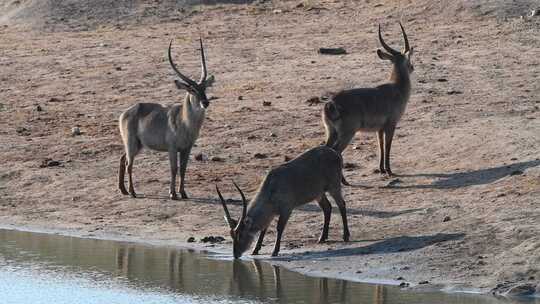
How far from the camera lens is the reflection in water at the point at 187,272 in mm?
12094

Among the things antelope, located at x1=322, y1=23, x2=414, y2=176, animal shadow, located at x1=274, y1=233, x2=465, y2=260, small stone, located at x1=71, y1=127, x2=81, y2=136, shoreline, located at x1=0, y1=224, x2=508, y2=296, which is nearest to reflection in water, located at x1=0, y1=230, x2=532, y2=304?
shoreline, located at x1=0, y1=224, x2=508, y2=296

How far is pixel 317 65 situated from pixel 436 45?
6.36 ft

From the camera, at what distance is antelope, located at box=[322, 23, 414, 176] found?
1555 centimetres

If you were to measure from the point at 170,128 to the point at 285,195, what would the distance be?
3122mm

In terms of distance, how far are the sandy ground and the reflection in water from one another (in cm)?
30

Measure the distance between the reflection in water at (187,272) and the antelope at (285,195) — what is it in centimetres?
29

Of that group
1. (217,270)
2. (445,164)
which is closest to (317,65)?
(445,164)

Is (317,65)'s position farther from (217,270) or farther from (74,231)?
(217,270)

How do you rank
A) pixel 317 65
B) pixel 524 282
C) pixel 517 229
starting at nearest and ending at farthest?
pixel 524 282, pixel 517 229, pixel 317 65

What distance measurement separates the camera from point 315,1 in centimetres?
Answer: 2628

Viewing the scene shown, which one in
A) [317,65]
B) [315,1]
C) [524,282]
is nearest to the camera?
[524,282]

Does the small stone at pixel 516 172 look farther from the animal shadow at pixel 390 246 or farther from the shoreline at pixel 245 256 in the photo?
the shoreline at pixel 245 256

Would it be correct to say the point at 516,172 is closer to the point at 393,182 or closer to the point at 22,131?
the point at 393,182

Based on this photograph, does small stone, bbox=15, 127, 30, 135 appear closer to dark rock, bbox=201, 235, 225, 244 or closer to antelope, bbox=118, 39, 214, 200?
antelope, bbox=118, 39, 214, 200
